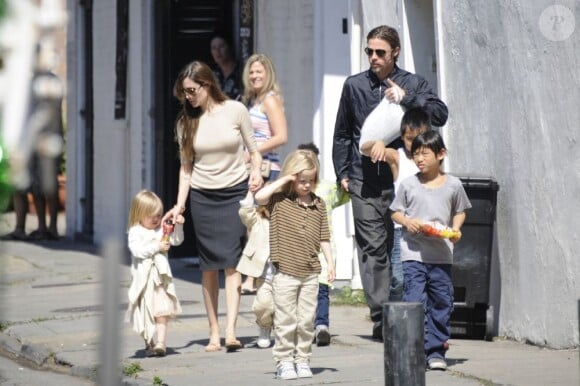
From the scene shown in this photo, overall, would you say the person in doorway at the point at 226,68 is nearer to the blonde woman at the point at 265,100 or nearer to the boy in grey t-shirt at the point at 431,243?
the blonde woman at the point at 265,100

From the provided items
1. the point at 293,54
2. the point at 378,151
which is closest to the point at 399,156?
the point at 378,151

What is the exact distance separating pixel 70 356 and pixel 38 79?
6982 millimetres

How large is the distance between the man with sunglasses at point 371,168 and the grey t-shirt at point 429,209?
753mm

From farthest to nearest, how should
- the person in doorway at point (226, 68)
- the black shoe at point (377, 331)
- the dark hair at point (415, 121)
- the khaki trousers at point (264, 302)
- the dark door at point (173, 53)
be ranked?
the dark door at point (173, 53)
the person in doorway at point (226, 68)
the black shoe at point (377, 331)
the khaki trousers at point (264, 302)
the dark hair at point (415, 121)

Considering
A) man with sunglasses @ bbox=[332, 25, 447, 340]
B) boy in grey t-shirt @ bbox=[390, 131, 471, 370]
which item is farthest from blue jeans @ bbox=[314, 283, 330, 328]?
boy in grey t-shirt @ bbox=[390, 131, 471, 370]

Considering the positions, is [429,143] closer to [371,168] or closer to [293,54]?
[371,168]

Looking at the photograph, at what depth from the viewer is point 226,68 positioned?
12.4 meters

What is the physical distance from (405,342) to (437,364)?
1.67m

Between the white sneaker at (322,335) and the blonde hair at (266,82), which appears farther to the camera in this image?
the blonde hair at (266,82)

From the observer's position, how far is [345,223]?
11.2 meters

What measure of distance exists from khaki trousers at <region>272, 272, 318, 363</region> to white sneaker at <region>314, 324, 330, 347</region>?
1177 millimetres

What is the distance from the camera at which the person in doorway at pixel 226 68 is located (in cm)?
1203

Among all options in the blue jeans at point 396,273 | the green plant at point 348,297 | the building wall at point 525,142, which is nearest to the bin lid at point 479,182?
the building wall at point 525,142

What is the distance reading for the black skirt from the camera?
7.95 metres
